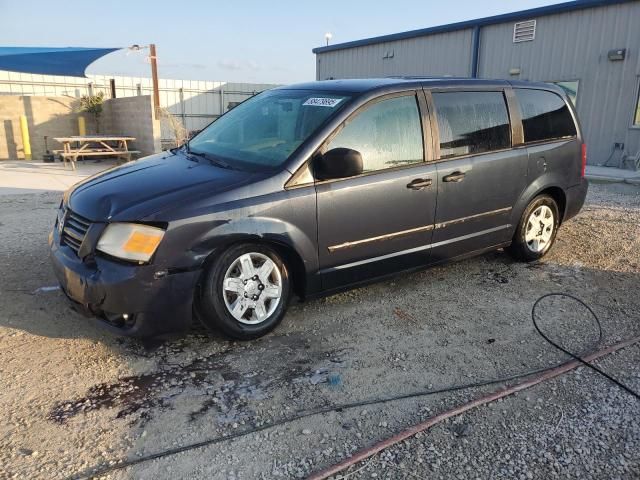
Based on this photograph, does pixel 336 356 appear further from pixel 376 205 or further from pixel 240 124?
pixel 240 124

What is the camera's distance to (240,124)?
4477 millimetres

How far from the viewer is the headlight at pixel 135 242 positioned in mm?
3156

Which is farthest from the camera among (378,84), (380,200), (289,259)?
(378,84)

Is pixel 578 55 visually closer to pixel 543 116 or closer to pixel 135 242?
pixel 543 116

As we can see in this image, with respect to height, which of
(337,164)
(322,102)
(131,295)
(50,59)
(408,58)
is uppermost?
(408,58)

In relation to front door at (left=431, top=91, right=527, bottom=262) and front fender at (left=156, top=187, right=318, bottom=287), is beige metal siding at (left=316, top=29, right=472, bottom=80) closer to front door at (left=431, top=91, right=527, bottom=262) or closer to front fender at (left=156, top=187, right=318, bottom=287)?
front door at (left=431, top=91, right=527, bottom=262)

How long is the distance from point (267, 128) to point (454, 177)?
1.58 m

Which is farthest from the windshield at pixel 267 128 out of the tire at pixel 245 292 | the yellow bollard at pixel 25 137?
the yellow bollard at pixel 25 137

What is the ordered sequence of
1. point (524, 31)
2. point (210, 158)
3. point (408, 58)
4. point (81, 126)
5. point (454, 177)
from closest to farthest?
point (210, 158), point (454, 177), point (524, 31), point (81, 126), point (408, 58)

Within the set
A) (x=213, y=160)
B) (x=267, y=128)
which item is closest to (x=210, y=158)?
Answer: (x=213, y=160)

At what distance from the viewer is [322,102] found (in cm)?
408

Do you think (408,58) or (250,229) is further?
(408,58)

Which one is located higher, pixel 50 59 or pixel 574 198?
pixel 50 59

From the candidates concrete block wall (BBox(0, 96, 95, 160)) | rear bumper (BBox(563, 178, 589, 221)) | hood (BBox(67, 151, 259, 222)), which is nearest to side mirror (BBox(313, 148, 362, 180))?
hood (BBox(67, 151, 259, 222))
